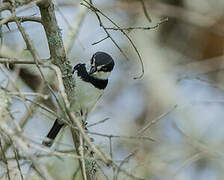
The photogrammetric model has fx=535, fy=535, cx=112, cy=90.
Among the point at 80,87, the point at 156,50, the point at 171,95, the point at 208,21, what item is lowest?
the point at 80,87

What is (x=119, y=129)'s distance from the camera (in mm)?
5426

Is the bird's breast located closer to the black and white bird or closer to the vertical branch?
the black and white bird

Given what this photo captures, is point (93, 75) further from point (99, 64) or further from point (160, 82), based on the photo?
point (160, 82)

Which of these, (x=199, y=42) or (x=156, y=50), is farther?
(x=199, y=42)

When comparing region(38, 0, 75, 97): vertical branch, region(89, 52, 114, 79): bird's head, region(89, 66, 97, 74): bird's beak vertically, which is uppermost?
region(89, 52, 114, 79): bird's head

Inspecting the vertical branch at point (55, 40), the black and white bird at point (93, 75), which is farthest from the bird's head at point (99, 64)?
the vertical branch at point (55, 40)

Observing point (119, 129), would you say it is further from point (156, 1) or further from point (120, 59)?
point (156, 1)

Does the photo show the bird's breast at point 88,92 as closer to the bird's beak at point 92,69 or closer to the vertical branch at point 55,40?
the bird's beak at point 92,69

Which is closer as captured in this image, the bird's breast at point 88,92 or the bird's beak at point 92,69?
the bird's breast at point 88,92

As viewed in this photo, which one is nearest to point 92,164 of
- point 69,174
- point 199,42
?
point 69,174

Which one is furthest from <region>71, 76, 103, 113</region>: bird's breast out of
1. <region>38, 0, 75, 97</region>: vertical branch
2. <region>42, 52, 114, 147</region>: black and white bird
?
<region>38, 0, 75, 97</region>: vertical branch

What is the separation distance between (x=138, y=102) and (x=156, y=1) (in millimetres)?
1263

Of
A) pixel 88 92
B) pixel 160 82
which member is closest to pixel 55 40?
pixel 88 92

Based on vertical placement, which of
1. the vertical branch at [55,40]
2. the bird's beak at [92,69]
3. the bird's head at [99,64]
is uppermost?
the bird's head at [99,64]
